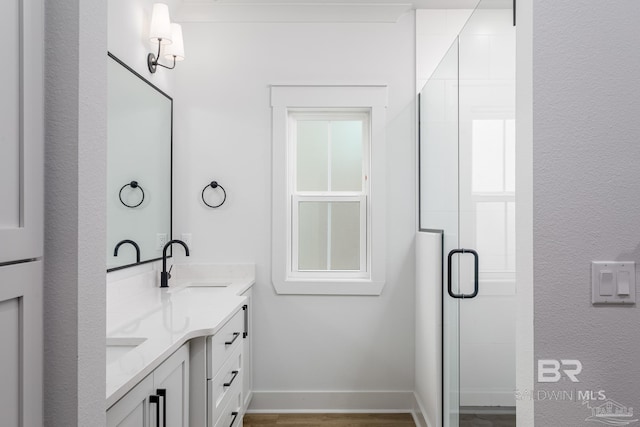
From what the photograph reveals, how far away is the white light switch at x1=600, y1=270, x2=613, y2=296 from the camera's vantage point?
1.10 m

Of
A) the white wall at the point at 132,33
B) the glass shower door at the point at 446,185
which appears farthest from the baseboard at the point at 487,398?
the white wall at the point at 132,33

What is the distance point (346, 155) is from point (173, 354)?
1929mm

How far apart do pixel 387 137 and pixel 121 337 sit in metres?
2.02

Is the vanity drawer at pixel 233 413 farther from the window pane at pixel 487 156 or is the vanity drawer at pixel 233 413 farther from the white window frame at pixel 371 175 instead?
the window pane at pixel 487 156

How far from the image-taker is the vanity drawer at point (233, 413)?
1.92 metres

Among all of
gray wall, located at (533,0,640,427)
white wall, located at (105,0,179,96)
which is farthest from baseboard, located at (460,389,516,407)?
white wall, located at (105,0,179,96)

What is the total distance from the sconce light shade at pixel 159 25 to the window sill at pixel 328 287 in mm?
1590

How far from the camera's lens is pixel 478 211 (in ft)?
5.85

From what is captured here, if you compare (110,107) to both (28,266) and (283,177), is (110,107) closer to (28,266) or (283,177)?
(283,177)

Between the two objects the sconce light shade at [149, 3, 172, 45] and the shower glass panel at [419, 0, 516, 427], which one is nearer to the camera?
the shower glass panel at [419, 0, 516, 427]

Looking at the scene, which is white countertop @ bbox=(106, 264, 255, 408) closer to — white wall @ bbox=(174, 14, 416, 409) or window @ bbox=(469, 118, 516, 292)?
white wall @ bbox=(174, 14, 416, 409)

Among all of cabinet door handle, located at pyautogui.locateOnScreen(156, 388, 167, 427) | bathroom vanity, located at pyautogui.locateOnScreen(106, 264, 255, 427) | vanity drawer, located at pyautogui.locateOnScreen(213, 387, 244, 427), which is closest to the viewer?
bathroom vanity, located at pyautogui.locateOnScreen(106, 264, 255, 427)

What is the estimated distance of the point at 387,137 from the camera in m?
2.96

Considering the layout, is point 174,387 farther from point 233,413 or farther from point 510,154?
point 510,154
